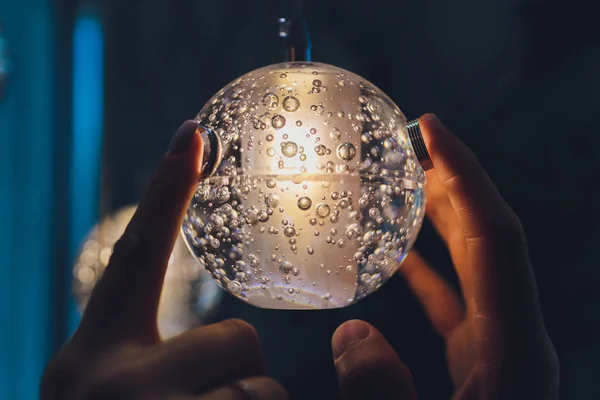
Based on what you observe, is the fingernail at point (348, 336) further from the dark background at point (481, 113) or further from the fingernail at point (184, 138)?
the dark background at point (481, 113)

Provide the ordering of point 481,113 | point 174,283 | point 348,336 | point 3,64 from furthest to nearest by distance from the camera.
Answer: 1. point 3,64
2. point 174,283
3. point 481,113
4. point 348,336

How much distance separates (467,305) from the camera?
73 cm

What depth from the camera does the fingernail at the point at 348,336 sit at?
608 mm

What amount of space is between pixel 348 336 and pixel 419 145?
0.22 metres

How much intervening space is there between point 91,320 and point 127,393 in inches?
3.4

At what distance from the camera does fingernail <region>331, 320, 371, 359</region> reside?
24.0 inches

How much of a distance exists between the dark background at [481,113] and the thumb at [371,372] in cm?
48

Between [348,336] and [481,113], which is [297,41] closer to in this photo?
[348,336]

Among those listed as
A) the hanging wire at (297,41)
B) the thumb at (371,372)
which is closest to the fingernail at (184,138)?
the hanging wire at (297,41)

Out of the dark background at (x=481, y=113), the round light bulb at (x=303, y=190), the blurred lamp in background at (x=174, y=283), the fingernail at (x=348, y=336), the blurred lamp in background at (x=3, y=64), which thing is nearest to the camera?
the round light bulb at (x=303, y=190)

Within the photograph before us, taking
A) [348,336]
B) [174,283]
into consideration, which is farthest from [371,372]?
[174,283]

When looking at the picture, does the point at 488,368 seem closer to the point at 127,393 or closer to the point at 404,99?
the point at 127,393

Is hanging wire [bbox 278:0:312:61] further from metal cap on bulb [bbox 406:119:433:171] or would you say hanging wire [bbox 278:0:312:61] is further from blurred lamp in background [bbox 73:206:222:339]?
blurred lamp in background [bbox 73:206:222:339]

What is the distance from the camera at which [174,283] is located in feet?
4.00
